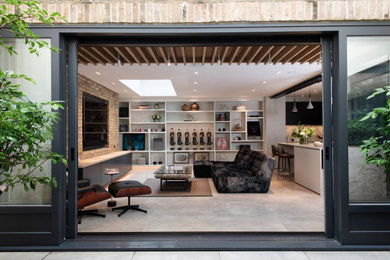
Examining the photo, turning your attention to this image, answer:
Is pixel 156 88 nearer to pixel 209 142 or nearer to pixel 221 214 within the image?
pixel 209 142

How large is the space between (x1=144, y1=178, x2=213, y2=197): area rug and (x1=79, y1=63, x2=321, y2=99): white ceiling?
2.55 meters

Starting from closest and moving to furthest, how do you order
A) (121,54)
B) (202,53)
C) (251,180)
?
(121,54) < (202,53) < (251,180)

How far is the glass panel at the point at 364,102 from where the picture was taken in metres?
2.48

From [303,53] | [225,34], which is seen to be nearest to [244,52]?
[303,53]

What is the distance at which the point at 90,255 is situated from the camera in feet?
7.51

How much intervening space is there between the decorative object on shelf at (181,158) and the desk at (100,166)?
2184 mm

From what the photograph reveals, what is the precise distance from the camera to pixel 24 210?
7.89ft

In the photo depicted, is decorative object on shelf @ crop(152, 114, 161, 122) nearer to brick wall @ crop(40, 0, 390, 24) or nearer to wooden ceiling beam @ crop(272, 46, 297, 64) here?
wooden ceiling beam @ crop(272, 46, 297, 64)

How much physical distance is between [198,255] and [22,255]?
1678 mm

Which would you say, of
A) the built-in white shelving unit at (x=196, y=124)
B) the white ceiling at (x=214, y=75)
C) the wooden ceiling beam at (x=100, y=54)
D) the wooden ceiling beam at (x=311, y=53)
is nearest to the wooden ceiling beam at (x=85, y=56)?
the wooden ceiling beam at (x=100, y=54)

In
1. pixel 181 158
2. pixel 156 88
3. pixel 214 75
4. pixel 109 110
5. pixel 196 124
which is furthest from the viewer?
pixel 196 124

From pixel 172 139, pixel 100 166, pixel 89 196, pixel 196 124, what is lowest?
pixel 89 196

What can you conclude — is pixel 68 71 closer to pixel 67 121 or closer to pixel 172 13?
pixel 67 121

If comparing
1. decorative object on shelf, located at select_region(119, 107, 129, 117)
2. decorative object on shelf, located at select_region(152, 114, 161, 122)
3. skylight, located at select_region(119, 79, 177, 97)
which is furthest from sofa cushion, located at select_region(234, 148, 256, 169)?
decorative object on shelf, located at select_region(119, 107, 129, 117)
